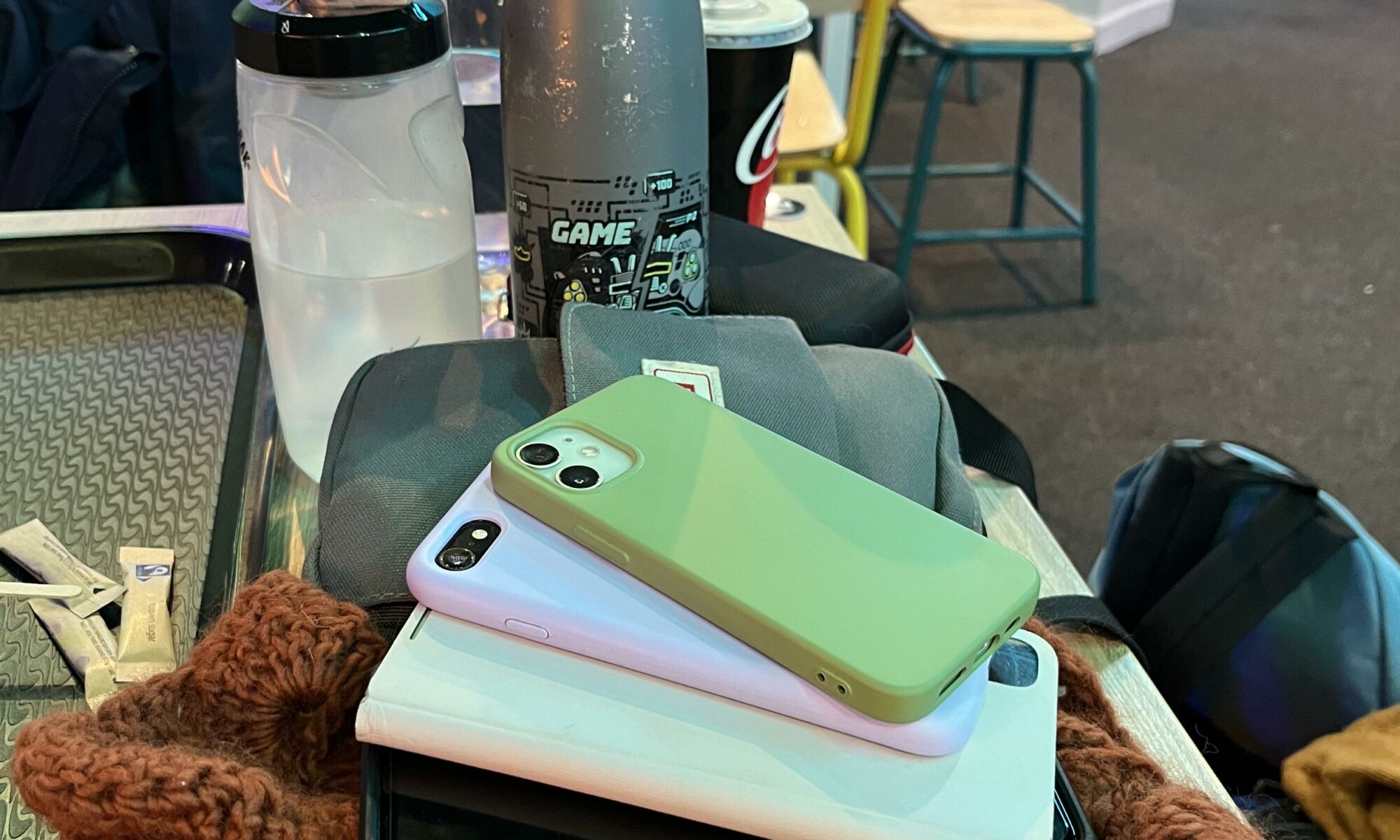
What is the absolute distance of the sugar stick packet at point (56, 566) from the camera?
15.8 inches

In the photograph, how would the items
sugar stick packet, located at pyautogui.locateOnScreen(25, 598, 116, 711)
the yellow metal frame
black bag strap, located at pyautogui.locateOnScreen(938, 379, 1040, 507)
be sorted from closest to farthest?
sugar stick packet, located at pyautogui.locateOnScreen(25, 598, 116, 711), black bag strap, located at pyautogui.locateOnScreen(938, 379, 1040, 507), the yellow metal frame

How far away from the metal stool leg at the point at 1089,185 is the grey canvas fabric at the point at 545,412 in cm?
132

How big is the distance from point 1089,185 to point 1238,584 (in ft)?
3.91

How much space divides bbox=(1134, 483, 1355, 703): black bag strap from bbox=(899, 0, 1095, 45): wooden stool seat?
110 centimetres

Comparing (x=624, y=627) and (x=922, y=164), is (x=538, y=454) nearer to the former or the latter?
(x=624, y=627)

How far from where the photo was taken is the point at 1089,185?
5.46 ft

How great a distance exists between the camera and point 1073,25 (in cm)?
158

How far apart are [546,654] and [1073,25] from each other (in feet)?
5.08

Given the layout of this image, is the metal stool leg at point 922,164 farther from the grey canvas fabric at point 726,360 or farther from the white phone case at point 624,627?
the white phone case at point 624,627

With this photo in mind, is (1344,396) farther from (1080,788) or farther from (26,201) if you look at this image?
(26,201)

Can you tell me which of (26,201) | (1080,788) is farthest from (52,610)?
(26,201)

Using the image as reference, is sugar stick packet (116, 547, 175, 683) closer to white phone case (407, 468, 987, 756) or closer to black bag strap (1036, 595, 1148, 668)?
white phone case (407, 468, 987, 756)

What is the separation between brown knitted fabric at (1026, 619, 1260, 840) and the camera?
0.29 m

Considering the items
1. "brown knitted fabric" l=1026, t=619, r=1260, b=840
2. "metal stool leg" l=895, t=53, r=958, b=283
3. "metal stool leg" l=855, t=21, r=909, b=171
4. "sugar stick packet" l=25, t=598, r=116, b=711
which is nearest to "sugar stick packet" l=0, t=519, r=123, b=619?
"sugar stick packet" l=25, t=598, r=116, b=711
